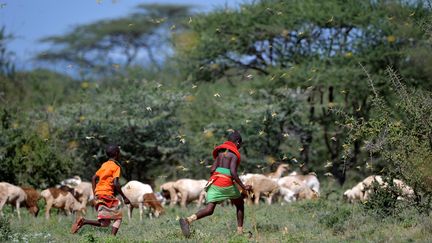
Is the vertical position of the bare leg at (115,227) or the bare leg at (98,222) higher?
the bare leg at (98,222)

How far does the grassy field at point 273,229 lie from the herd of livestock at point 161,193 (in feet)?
3.46

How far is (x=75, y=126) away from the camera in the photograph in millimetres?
28047

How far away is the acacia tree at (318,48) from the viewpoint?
29.2 metres

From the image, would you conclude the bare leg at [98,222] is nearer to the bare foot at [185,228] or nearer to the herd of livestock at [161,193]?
the bare foot at [185,228]

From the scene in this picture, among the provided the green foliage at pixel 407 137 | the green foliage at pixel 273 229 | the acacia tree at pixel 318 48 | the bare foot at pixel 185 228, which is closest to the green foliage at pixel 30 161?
the green foliage at pixel 273 229

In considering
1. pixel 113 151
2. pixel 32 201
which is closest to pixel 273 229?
pixel 113 151

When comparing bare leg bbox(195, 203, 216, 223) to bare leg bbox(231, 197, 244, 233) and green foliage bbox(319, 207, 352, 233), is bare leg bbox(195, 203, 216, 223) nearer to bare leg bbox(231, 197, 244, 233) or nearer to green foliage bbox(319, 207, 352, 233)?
bare leg bbox(231, 197, 244, 233)

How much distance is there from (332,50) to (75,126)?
9.73 metres

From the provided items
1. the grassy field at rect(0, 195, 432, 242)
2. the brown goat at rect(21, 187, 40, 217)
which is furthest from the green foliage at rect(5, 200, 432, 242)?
the brown goat at rect(21, 187, 40, 217)

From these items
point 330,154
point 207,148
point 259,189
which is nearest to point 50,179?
point 259,189

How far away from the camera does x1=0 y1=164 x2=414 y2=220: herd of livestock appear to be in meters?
18.5

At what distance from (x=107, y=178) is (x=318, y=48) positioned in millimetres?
18817

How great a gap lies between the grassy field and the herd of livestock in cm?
106

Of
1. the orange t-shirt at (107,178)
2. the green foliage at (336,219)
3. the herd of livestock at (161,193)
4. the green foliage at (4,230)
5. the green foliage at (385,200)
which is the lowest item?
the herd of livestock at (161,193)
